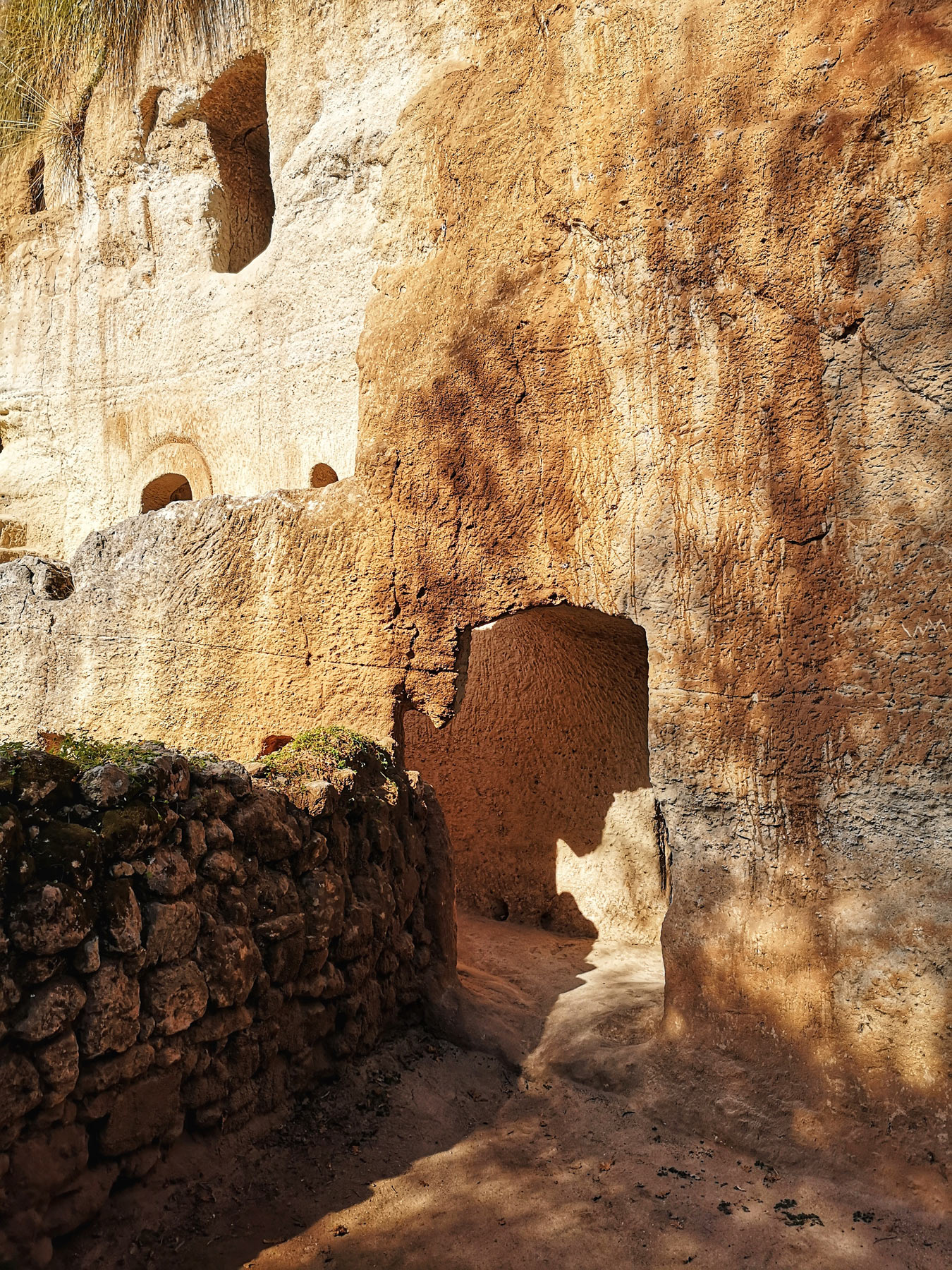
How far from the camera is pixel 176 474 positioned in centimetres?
951

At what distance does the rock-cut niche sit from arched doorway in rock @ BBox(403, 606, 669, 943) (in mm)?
5297

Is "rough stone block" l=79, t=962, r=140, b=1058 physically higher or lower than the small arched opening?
lower

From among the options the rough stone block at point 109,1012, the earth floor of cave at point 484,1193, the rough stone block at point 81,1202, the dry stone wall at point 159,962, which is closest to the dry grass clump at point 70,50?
the dry stone wall at point 159,962

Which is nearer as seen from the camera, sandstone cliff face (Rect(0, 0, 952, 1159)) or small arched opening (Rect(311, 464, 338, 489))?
sandstone cliff face (Rect(0, 0, 952, 1159))

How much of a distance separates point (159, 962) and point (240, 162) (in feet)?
29.8

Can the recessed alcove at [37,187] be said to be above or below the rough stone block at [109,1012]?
above

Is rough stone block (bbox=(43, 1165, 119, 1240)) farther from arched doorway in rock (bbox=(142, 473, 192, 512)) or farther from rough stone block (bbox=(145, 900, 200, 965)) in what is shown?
arched doorway in rock (bbox=(142, 473, 192, 512))

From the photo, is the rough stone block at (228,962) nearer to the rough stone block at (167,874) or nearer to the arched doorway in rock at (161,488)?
the rough stone block at (167,874)

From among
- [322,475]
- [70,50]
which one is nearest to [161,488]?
[322,475]

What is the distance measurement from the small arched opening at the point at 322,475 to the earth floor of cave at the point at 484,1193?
5402mm

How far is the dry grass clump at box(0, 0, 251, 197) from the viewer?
914cm

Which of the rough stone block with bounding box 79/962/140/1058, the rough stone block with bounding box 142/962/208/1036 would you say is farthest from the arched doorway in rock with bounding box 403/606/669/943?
the rough stone block with bounding box 79/962/140/1058

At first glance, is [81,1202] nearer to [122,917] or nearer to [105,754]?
[122,917]

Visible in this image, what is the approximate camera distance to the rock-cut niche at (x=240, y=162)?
9.20m
